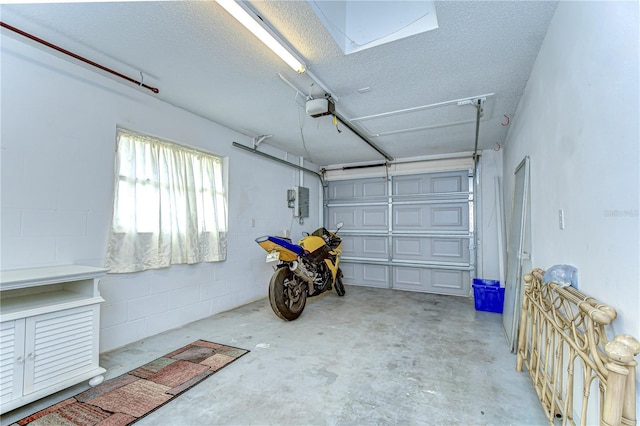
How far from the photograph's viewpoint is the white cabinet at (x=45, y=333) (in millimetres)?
1656

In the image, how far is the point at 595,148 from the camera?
4.07 ft

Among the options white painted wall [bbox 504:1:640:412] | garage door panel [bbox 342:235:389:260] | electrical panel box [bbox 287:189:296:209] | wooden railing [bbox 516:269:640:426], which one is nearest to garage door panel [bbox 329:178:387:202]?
garage door panel [bbox 342:235:389:260]

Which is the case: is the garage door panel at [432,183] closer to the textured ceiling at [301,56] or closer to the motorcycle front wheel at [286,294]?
the textured ceiling at [301,56]

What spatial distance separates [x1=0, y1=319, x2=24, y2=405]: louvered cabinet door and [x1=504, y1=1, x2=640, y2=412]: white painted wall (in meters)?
2.99

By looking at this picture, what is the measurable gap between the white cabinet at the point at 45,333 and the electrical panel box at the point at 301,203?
3435 millimetres

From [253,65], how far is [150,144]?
58.7 inches

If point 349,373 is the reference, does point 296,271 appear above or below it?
above

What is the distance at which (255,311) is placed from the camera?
3814 millimetres

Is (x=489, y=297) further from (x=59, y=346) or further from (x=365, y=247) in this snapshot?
(x=59, y=346)

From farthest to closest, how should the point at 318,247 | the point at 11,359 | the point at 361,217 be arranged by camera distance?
the point at 361,217 < the point at 318,247 < the point at 11,359

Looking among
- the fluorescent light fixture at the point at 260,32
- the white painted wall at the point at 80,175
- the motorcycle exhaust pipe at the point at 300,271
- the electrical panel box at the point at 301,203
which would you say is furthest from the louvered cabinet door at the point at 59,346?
the electrical panel box at the point at 301,203

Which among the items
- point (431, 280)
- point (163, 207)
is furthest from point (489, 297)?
point (163, 207)

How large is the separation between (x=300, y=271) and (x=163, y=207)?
182 centimetres

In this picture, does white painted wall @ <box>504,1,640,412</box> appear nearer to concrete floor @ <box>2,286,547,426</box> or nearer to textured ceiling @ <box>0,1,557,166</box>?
textured ceiling @ <box>0,1,557,166</box>
